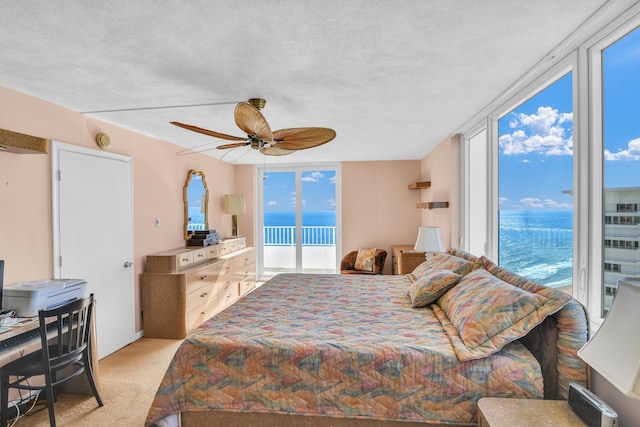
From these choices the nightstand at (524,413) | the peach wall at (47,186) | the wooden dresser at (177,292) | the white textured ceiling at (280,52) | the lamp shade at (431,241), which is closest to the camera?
the nightstand at (524,413)

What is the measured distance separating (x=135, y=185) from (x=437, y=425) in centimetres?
376

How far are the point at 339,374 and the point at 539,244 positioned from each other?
6.29 ft

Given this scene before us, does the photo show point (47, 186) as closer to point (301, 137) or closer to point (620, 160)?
point (301, 137)

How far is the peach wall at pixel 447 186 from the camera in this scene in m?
3.97

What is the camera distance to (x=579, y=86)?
185 centimetres

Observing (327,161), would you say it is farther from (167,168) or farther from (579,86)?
(579,86)

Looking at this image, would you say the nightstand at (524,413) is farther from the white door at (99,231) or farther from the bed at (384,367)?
the white door at (99,231)

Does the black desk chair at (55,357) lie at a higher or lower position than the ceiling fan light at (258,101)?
lower

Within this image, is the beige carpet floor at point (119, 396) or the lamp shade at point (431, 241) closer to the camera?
the beige carpet floor at point (119, 396)

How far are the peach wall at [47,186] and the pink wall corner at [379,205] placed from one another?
317cm

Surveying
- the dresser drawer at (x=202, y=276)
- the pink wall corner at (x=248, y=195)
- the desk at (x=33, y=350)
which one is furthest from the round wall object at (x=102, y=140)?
the pink wall corner at (x=248, y=195)

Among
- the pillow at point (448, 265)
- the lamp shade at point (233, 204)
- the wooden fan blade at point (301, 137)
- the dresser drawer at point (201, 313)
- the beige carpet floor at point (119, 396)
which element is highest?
the wooden fan blade at point (301, 137)

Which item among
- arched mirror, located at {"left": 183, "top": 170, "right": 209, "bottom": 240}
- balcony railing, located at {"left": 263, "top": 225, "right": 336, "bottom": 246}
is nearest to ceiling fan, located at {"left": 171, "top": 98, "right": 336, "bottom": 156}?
arched mirror, located at {"left": 183, "top": 170, "right": 209, "bottom": 240}

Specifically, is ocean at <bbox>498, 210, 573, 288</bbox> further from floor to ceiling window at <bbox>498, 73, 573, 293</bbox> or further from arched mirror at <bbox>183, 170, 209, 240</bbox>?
arched mirror at <bbox>183, 170, 209, 240</bbox>
